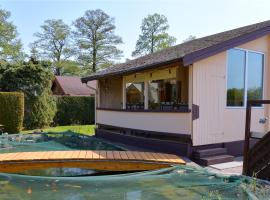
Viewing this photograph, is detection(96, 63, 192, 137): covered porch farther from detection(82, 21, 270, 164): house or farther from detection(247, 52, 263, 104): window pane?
detection(247, 52, 263, 104): window pane

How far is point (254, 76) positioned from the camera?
8.97 metres

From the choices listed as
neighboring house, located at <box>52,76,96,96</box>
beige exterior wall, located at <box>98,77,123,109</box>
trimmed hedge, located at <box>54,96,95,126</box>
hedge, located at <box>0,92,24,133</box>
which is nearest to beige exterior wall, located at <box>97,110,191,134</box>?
beige exterior wall, located at <box>98,77,123,109</box>

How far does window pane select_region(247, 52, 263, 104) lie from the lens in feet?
29.0

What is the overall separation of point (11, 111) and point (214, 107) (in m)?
9.85

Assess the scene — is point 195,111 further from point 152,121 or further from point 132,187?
point 132,187

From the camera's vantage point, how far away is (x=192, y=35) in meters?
44.9

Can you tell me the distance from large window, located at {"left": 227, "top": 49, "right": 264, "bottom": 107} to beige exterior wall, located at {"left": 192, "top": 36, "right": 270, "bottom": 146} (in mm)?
233

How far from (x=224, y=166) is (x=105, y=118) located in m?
6.31

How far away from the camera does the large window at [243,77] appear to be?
8414 millimetres

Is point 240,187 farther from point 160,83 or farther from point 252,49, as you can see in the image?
point 160,83

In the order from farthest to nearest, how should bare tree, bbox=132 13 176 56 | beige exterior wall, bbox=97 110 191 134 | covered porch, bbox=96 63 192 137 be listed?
bare tree, bbox=132 13 176 56 < covered porch, bbox=96 63 192 137 < beige exterior wall, bbox=97 110 191 134

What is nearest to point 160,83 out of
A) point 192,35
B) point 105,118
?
point 105,118

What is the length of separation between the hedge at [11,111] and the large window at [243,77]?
997 centimetres

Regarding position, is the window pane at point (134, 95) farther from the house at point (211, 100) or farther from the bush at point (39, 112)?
the bush at point (39, 112)
